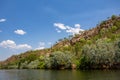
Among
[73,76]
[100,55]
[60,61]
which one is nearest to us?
[73,76]

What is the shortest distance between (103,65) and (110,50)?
8.79 metres

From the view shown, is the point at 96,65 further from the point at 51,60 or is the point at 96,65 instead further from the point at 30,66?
the point at 30,66

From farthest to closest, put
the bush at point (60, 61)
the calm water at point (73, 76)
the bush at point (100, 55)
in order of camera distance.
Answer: the bush at point (60, 61) → the bush at point (100, 55) → the calm water at point (73, 76)

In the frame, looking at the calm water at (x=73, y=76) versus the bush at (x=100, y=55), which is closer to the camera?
the calm water at (x=73, y=76)

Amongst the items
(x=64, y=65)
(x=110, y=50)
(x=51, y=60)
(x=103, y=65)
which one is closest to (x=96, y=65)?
(x=103, y=65)

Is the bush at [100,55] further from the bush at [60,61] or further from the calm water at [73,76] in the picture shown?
the calm water at [73,76]

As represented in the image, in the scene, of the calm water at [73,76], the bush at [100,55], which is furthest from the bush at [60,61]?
the calm water at [73,76]

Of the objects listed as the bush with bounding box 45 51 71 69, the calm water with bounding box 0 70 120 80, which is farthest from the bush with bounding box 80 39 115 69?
the calm water with bounding box 0 70 120 80

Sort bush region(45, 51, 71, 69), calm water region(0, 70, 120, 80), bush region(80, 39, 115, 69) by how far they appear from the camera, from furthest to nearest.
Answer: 1. bush region(45, 51, 71, 69)
2. bush region(80, 39, 115, 69)
3. calm water region(0, 70, 120, 80)

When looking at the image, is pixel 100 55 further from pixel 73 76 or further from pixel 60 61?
pixel 73 76

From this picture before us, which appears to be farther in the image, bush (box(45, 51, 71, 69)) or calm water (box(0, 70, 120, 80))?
bush (box(45, 51, 71, 69))

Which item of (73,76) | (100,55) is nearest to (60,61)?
(100,55)

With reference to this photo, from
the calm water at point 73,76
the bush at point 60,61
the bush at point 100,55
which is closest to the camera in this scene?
the calm water at point 73,76

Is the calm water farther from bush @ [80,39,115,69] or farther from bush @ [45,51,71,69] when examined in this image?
bush @ [45,51,71,69]
